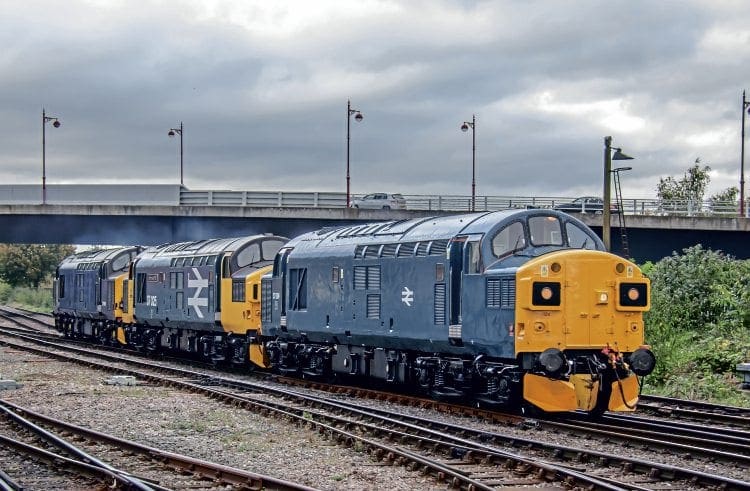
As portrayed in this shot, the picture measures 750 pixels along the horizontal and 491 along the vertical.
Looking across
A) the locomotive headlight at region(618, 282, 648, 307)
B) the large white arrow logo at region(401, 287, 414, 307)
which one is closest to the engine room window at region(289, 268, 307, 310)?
the large white arrow logo at region(401, 287, 414, 307)

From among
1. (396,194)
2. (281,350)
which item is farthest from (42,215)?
(281,350)

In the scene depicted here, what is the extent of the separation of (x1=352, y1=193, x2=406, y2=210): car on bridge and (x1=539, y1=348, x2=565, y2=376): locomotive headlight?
3514 centimetres

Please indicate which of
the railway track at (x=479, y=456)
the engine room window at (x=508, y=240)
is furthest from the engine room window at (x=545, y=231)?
the railway track at (x=479, y=456)

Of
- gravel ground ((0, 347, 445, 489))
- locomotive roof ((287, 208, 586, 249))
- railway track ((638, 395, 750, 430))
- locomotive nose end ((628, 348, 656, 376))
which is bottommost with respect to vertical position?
gravel ground ((0, 347, 445, 489))

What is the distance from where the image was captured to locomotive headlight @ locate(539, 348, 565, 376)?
16969 mm

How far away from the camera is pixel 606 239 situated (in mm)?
26719

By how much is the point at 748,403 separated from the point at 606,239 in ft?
19.8

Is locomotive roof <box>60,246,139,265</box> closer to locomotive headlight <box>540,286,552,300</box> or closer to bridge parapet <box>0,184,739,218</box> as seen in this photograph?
bridge parapet <box>0,184,739,218</box>

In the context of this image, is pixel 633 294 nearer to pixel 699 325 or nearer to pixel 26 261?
pixel 699 325

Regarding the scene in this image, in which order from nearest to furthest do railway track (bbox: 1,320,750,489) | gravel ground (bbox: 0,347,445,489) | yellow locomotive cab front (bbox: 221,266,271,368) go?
railway track (bbox: 1,320,750,489) < gravel ground (bbox: 0,347,445,489) < yellow locomotive cab front (bbox: 221,266,271,368)

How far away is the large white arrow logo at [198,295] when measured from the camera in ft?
103

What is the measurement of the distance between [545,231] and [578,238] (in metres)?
0.65

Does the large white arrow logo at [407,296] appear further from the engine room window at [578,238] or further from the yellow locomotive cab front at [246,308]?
the yellow locomotive cab front at [246,308]

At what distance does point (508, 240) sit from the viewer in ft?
61.0
